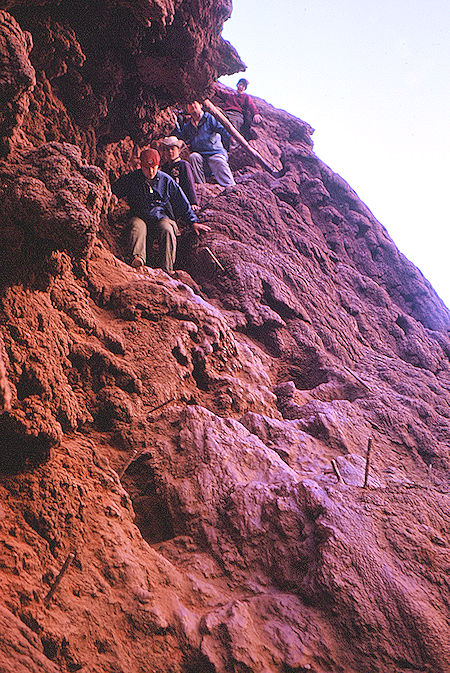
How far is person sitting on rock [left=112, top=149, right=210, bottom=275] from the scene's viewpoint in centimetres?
539

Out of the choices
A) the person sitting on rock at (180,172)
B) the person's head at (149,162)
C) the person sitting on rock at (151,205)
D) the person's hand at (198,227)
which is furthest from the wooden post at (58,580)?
the person sitting on rock at (180,172)

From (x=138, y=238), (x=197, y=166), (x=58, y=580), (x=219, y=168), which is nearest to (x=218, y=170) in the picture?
(x=219, y=168)

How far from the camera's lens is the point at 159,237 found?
5508mm

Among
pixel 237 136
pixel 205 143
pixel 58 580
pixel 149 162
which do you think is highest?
pixel 237 136

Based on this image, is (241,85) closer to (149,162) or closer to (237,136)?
(237,136)

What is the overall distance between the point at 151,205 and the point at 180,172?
1.57m

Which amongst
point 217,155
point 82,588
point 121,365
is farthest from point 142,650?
point 217,155

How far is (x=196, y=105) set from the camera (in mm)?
8930

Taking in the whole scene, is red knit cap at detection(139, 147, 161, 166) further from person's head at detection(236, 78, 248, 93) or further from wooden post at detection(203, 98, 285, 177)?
person's head at detection(236, 78, 248, 93)

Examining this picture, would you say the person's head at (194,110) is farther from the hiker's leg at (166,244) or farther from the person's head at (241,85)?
the hiker's leg at (166,244)

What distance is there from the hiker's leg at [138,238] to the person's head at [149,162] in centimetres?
62

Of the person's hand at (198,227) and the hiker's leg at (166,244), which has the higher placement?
the person's hand at (198,227)

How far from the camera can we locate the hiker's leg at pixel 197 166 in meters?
8.39

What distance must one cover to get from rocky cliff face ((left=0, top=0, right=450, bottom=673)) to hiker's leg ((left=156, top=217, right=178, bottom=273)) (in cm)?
54
